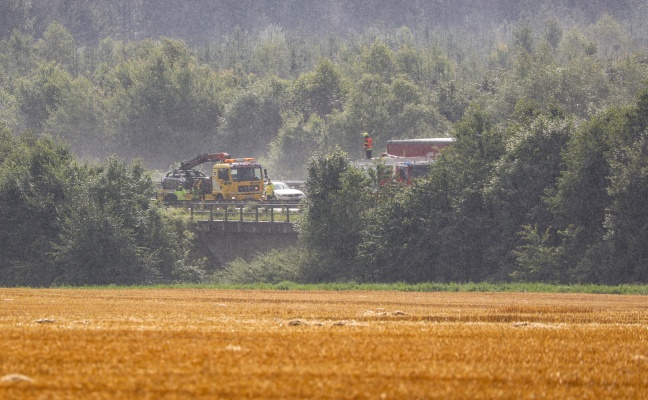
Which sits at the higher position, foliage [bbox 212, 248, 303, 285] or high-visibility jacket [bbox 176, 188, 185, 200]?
high-visibility jacket [bbox 176, 188, 185, 200]

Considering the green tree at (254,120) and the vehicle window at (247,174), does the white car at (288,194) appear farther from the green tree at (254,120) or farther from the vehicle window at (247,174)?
the green tree at (254,120)

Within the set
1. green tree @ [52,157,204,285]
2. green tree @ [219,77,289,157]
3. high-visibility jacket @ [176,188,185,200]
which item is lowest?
green tree @ [52,157,204,285]

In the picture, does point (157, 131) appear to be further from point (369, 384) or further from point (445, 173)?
point (369, 384)

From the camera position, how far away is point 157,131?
136875mm

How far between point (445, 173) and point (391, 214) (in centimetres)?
328

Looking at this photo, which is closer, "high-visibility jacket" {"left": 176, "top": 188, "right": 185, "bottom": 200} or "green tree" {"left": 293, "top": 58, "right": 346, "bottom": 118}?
"high-visibility jacket" {"left": 176, "top": 188, "right": 185, "bottom": 200}

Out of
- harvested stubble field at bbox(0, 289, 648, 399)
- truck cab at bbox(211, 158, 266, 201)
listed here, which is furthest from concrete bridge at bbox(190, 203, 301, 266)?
harvested stubble field at bbox(0, 289, 648, 399)

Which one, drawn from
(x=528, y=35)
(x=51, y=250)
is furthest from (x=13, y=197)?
(x=528, y=35)

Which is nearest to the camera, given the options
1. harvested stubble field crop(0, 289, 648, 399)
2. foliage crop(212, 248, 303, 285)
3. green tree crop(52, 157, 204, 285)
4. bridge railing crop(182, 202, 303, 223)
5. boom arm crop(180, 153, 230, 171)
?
harvested stubble field crop(0, 289, 648, 399)

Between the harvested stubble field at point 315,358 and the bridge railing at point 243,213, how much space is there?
36.5 metres

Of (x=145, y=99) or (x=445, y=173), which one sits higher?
(x=145, y=99)

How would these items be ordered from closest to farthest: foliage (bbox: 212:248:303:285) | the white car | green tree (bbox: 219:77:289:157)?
1. foliage (bbox: 212:248:303:285)
2. the white car
3. green tree (bbox: 219:77:289:157)

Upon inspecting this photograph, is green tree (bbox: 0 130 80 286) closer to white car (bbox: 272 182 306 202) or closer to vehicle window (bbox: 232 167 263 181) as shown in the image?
vehicle window (bbox: 232 167 263 181)

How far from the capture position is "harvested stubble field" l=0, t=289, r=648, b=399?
9.59 m
